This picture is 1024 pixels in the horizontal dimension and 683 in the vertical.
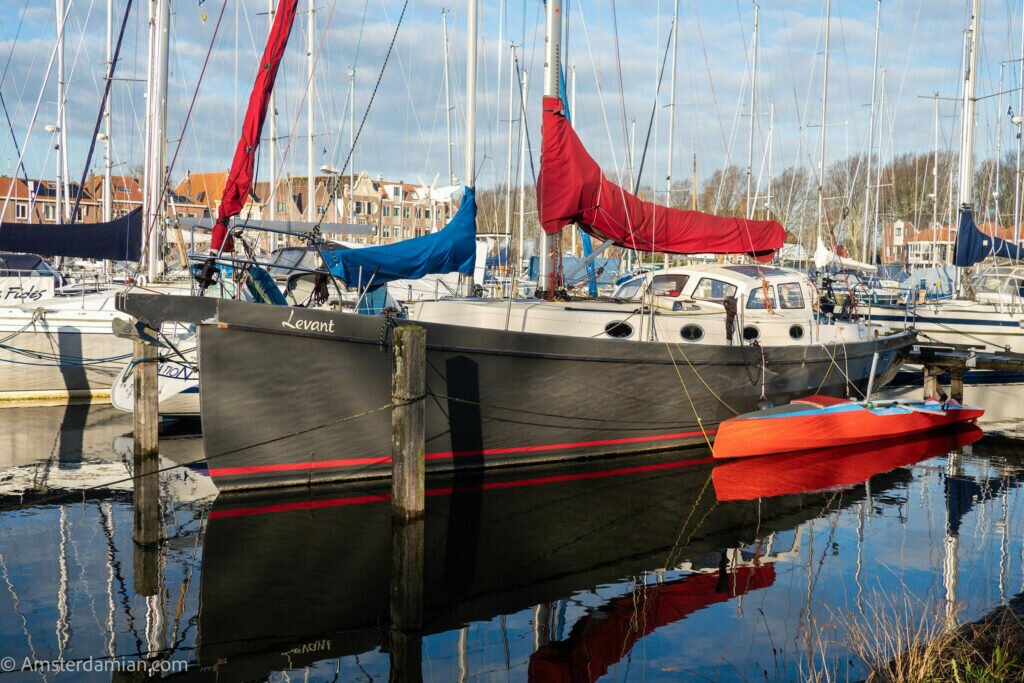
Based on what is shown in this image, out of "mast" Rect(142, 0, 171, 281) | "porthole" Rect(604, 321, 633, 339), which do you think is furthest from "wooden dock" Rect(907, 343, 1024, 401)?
"mast" Rect(142, 0, 171, 281)

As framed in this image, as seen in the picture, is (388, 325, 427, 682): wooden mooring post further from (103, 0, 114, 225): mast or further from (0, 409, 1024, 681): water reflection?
(103, 0, 114, 225): mast

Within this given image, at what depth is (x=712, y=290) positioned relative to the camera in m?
14.6

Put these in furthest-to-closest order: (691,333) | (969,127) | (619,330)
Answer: (969,127) < (691,333) < (619,330)

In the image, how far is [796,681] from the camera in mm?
6430

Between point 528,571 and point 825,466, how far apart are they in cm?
690

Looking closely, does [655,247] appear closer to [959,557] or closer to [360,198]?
[959,557]

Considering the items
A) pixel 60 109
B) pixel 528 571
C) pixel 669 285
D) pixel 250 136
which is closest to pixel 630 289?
pixel 669 285

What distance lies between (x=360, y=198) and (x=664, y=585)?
→ 71.8 metres

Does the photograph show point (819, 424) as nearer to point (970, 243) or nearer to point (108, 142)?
point (970, 243)

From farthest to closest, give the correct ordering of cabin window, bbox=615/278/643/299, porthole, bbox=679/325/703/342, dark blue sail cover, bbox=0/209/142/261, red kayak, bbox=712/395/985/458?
dark blue sail cover, bbox=0/209/142/261 < cabin window, bbox=615/278/643/299 < red kayak, bbox=712/395/985/458 < porthole, bbox=679/325/703/342

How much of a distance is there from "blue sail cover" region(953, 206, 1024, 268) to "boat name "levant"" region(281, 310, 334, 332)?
16.8 m

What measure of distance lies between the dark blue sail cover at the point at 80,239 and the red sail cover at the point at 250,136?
272 inches

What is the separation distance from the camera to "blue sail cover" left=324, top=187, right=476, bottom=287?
12656 millimetres

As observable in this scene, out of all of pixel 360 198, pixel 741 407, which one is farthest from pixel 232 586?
pixel 360 198
